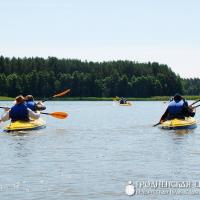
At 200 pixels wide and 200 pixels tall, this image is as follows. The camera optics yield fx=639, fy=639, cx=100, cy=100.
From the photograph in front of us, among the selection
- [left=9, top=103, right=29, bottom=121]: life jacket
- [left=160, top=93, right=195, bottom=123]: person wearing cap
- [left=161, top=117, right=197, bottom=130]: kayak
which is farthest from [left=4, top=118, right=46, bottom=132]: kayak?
[left=160, top=93, right=195, bottom=123]: person wearing cap

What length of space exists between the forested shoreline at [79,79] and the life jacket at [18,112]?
455ft

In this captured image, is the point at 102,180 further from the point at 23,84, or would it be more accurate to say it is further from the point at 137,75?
the point at 137,75

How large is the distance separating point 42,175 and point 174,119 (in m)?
16.7

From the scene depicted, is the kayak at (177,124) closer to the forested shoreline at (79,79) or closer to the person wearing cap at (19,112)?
the person wearing cap at (19,112)

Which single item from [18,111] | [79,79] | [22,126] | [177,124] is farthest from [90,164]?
[79,79]

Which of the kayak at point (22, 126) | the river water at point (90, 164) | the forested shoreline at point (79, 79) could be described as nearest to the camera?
the river water at point (90, 164)

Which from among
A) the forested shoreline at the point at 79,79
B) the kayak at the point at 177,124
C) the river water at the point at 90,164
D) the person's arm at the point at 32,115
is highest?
the forested shoreline at the point at 79,79

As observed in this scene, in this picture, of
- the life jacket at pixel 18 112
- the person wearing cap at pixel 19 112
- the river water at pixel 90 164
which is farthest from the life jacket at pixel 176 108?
the life jacket at pixel 18 112

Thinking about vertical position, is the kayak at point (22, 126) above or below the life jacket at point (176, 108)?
below

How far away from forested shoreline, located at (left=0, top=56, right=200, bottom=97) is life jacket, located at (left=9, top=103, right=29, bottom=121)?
455 ft

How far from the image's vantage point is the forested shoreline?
172250 millimetres

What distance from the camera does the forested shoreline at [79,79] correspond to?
172250 mm

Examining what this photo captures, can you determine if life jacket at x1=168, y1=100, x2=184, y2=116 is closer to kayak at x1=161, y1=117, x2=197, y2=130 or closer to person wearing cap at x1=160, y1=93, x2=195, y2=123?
person wearing cap at x1=160, y1=93, x2=195, y2=123

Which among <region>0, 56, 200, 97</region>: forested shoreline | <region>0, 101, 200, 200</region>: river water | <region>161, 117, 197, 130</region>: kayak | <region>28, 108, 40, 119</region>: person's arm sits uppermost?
<region>0, 56, 200, 97</region>: forested shoreline
